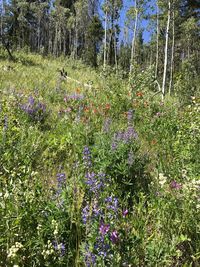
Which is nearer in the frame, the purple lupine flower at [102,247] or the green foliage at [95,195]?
the purple lupine flower at [102,247]

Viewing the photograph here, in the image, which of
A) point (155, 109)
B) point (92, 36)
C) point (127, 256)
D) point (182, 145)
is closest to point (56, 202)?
point (127, 256)

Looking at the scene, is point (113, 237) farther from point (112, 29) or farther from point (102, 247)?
point (112, 29)

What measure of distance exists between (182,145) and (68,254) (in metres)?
2.95

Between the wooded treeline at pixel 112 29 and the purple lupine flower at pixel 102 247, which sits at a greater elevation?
the wooded treeline at pixel 112 29

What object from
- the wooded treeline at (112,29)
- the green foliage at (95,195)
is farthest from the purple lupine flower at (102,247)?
the wooded treeline at (112,29)

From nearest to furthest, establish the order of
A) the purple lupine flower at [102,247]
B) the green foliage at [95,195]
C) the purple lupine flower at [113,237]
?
1. the purple lupine flower at [102,247]
2. the purple lupine flower at [113,237]
3. the green foliage at [95,195]

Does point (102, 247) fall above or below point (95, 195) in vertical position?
below

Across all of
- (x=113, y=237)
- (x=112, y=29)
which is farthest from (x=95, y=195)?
(x=112, y=29)

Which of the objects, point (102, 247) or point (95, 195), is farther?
point (95, 195)

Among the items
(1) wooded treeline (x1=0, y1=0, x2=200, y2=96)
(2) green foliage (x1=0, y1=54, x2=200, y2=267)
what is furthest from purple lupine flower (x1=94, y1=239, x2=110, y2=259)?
(1) wooded treeline (x1=0, y1=0, x2=200, y2=96)

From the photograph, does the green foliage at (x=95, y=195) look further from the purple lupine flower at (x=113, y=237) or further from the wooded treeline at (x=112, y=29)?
the wooded treeline at (x=112, y=29)

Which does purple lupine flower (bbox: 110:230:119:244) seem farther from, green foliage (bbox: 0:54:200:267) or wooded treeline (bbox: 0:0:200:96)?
wooded treeline (bbox: 0:0:200:96)

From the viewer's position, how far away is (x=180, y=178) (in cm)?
381

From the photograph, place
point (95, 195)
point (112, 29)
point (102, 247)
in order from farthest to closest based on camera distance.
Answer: point (112, 29), point (95, 195), point (102, 247)
